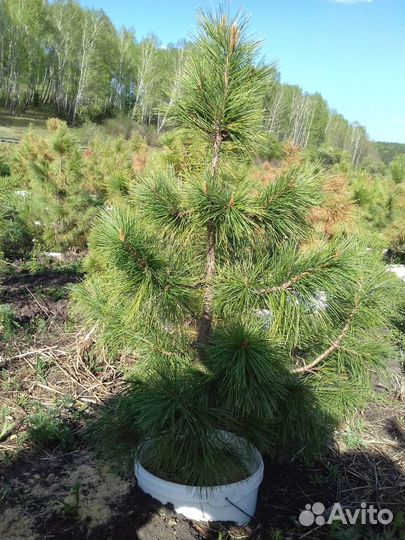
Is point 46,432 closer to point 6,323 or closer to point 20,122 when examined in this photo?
point 6,323

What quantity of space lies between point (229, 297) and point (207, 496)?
81 cm

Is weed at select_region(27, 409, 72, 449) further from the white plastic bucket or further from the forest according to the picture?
the white plastic bucket

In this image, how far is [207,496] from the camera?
1.95 m

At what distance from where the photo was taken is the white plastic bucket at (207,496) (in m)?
1.96

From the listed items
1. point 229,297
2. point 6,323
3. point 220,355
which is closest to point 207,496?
point 220,355

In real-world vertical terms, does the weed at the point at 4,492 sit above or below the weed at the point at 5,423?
above

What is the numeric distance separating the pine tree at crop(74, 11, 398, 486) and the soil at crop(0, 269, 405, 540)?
24 centimetres

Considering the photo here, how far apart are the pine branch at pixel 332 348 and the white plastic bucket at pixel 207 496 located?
17.2 inches

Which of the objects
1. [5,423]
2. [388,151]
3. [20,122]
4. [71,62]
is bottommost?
[5,423]

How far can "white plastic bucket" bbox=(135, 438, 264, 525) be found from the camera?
196 centimetres

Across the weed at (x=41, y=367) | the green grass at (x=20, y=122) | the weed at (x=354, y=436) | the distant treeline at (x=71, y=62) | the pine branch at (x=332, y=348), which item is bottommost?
the weed at (x=41, y=367)

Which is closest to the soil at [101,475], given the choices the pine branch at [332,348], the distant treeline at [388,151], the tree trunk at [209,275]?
the pine branch at [332,348]

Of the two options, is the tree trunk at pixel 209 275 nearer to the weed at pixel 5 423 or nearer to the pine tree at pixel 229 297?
the pine tree at pixel 229 297

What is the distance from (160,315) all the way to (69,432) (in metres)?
0.98
